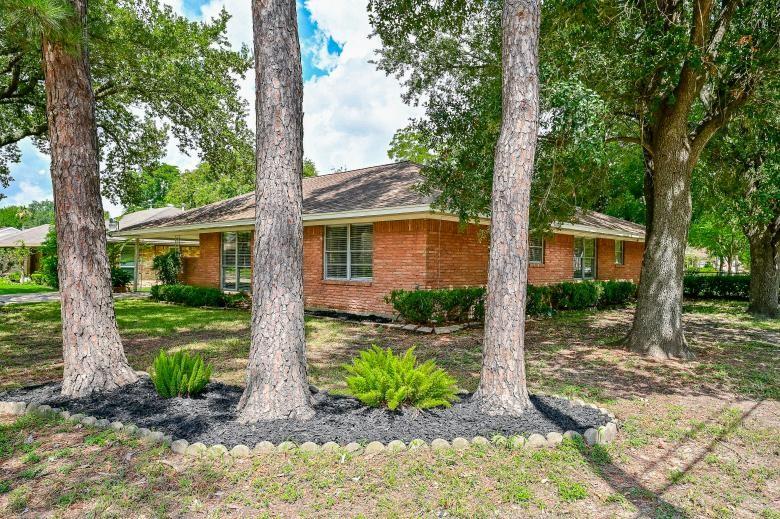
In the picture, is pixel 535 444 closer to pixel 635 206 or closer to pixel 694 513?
pixel 694 513

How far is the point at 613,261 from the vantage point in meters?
21.4

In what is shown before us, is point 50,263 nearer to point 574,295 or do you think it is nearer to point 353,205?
point 353,205

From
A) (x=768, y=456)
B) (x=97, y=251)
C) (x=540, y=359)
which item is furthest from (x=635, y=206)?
(x=97, y=251)

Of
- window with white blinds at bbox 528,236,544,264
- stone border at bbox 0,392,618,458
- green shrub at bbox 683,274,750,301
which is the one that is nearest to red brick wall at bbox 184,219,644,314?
window with white blinds at bbox 528,236,544,264

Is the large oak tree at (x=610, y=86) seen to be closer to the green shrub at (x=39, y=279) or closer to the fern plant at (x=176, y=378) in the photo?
the fern plant at (x=176, y=378)

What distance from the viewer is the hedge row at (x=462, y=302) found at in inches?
435

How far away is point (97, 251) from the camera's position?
5531 mm

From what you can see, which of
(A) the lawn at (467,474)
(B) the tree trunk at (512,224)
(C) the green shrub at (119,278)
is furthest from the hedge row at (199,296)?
(B) the tree trunk at (512,224)

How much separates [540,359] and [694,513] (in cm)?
506

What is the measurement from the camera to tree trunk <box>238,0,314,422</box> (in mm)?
4516

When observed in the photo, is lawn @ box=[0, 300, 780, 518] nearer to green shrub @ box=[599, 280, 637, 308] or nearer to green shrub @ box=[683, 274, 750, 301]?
green shrub @ box=[599, 280, 637, 308]

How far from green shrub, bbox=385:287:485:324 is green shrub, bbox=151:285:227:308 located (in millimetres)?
7260

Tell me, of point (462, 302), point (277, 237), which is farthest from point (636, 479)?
point (462, 302)

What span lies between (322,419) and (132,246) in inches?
1051
